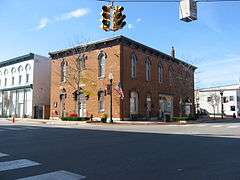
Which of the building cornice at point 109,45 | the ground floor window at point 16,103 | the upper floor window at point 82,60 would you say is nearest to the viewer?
the building cornice at point 109,45

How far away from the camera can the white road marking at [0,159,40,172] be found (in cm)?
832

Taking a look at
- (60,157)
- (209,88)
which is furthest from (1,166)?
(209,88)

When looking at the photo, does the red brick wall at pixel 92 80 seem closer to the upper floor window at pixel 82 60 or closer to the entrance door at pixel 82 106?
the upper floor window at pixel 82 60

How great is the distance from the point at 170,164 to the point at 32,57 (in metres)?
46.0

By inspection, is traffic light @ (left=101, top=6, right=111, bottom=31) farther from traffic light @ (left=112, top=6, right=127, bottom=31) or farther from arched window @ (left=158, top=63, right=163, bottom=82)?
arched window @ (left=158, top=63, right=163, bottom=82)

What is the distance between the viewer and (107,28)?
1636 cm

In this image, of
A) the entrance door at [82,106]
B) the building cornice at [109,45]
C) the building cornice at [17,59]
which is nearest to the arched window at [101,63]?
the building cornice at [109,45]

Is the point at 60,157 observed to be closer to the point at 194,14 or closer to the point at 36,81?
the point at 194,14

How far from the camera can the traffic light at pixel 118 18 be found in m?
16.5

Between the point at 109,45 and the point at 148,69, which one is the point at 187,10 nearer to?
the point at 109,45

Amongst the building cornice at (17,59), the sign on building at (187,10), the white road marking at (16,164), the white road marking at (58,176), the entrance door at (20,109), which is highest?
the building cornice at (17,59)

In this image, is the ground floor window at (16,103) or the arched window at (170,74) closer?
the arched window at (170,74)

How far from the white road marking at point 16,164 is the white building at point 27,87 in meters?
41.8

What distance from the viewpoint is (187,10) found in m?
14.3
